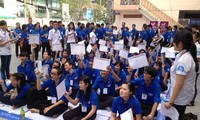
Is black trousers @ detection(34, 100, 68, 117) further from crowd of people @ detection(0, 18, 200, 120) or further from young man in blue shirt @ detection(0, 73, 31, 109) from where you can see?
young man in blue shirt @ detection(0, 73, 31, 109)

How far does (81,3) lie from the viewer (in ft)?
86.9

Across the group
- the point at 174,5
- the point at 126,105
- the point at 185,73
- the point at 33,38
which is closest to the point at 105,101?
the point at 126,105

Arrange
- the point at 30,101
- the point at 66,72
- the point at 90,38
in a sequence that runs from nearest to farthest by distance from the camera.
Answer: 1. the point at 30,101
2. the point at 66,72
3. the point at 90,38

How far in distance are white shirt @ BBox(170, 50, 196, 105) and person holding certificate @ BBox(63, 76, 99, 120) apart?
135 centimetres

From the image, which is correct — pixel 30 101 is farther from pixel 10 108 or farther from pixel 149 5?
pixel 149 5

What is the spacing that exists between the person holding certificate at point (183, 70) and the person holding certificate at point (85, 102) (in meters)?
1.31

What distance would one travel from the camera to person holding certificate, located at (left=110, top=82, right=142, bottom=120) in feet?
9.14

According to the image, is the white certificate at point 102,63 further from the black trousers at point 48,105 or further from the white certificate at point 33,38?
the white certificate at point 33,38

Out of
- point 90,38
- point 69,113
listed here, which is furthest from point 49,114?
point 90,38

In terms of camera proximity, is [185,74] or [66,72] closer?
[185,74]

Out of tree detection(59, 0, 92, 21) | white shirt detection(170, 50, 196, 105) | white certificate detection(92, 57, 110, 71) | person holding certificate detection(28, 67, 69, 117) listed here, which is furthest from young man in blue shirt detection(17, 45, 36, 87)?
tree detection(59, 0, 92, 21)

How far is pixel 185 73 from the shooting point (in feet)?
7.01

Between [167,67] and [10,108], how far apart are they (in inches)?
145

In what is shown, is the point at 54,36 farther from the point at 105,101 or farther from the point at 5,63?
the point at 105,101
